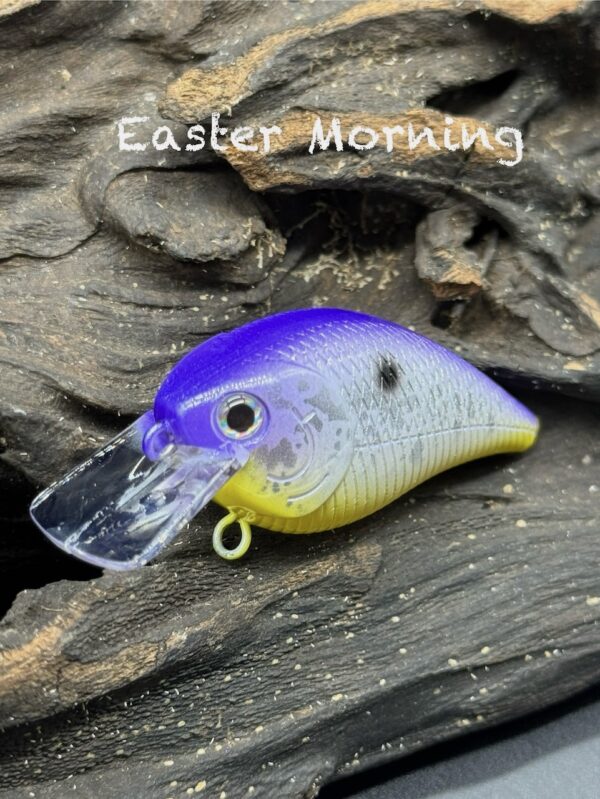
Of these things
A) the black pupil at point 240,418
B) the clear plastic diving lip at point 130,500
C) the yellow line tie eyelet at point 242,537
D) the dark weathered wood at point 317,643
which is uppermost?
the black pupil at point 240,418

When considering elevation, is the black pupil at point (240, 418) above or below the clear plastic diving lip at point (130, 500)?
above

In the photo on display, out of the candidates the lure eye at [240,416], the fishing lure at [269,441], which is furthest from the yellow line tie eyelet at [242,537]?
the lure eye at [240,416]

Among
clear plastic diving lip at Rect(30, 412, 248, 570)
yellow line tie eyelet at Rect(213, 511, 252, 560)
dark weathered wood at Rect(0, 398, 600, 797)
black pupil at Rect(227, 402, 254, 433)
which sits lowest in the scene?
dark weathered wood at Rect(0, 398, 600, 797)

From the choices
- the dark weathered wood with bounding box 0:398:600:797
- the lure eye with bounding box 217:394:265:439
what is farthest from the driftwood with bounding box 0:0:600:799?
the lure eye with bounding box 217:394:265:439

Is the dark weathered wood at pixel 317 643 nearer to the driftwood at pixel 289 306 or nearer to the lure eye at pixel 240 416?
Result: the driftwood at pixel 289 306

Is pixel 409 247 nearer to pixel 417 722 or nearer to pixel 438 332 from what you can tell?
pixel 438 332

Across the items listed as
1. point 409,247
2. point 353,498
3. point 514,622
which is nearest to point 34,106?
point 409,247

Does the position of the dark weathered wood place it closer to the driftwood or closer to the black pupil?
the driftwood
